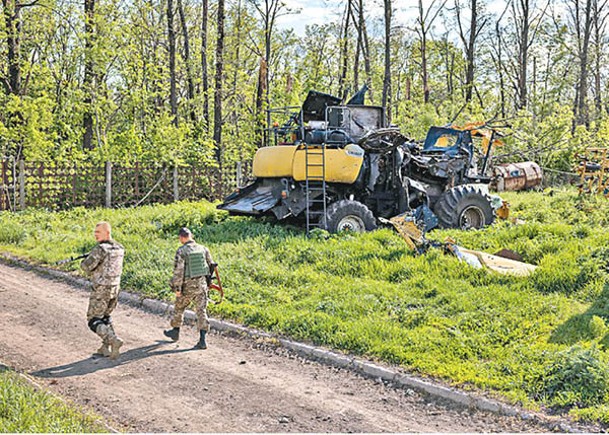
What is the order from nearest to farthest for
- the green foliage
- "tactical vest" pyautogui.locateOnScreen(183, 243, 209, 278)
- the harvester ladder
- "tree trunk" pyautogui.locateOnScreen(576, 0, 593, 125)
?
the green foliage → "tactical vest" pyautogui.locateOnScreen(183, 243, 209, 278) → the harvester ladder → "tree trunk" pyautogui.locateOnScreen(576, 0, 593, 125)

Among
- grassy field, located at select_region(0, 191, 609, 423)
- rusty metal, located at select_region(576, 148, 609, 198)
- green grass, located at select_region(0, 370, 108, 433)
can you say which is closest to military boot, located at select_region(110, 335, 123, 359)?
green grass, located at select_region(0, 370, 108, 433)

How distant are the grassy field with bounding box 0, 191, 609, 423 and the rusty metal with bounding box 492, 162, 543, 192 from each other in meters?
9.64

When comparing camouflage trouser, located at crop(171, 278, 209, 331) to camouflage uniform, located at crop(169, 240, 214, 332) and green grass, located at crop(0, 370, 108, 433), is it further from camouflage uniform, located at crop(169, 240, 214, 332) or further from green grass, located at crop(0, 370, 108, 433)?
green grass, located at crop(0, 370, 108, 433)

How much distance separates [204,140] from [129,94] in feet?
13.7

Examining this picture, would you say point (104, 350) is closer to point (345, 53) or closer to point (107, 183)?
point (107, 183)

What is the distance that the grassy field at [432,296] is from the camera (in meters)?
7.23

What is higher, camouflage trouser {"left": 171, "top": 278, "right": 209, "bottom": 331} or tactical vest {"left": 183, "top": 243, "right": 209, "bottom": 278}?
tactical vest {"left": 183, "top": 243, "right": 209, "bottom": 278}

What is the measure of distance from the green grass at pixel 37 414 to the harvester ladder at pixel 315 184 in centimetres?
879

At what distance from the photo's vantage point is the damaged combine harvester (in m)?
15.0

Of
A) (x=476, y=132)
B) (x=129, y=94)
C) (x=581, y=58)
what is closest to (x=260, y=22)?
(x=129, y=94)

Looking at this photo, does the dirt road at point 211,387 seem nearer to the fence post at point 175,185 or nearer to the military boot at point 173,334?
the military boot at point 173,334

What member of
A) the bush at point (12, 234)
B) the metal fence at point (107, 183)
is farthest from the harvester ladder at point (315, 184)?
Result: the metal fence at point (107, 183)

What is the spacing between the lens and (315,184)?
15320 mm

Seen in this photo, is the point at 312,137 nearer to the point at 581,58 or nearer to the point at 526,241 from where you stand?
the point at 526,241
